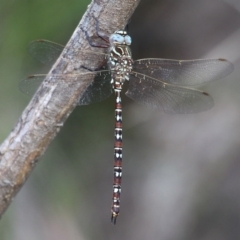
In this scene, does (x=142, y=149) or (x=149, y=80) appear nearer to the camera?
(x=149, y=80)

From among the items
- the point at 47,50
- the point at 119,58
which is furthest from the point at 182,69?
the point at 47,50

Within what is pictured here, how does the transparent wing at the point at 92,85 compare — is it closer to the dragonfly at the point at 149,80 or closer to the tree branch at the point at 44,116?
the dragonfly at the point at 149,80

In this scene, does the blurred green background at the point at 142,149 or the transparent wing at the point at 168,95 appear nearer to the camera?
the transparent wing at the point at 168,95

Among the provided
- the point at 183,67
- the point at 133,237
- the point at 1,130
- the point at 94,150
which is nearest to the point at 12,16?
the point at 1,130

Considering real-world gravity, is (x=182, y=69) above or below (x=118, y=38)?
above

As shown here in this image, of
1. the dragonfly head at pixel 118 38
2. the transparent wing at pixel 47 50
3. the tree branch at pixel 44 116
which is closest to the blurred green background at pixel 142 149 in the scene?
the transparent wing at pixel 47 50

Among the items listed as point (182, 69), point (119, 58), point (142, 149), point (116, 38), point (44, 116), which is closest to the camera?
point (44, 116)

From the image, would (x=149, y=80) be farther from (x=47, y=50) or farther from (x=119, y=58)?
(x=47, y=50)

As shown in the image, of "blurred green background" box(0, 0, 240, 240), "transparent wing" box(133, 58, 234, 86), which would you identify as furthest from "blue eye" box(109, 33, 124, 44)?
"blurred green background" box(0, 0, 240, 240)
